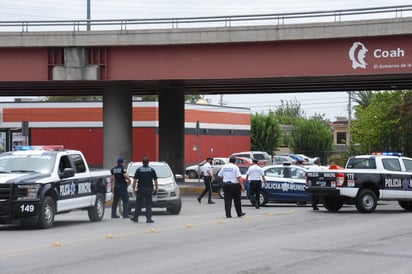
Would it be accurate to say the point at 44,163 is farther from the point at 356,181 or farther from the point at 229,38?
the point at 229,38

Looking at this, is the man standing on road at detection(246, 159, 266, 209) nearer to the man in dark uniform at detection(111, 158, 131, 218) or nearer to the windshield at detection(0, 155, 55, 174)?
the man in dark uniform at detection(111, 158, 131, 218)

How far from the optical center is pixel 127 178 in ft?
72.4

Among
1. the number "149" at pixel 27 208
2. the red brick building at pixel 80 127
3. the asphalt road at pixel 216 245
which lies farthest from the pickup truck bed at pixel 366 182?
the red brick building at pixel 80 127

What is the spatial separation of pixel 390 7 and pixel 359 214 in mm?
11916

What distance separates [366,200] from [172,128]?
2127 cm

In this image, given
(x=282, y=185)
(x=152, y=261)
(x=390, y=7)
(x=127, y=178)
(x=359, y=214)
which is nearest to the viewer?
(x=152, y=261)

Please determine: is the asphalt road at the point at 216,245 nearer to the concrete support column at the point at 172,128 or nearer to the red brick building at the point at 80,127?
the concrete support column at the point at 172,128

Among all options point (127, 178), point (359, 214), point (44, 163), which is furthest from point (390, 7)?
point (44, 163)

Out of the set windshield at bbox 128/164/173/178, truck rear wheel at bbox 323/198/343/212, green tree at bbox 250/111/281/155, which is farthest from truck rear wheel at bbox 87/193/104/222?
green tree at bbox 250/111/281/155

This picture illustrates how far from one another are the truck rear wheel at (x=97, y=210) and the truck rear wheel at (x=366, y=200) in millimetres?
7707

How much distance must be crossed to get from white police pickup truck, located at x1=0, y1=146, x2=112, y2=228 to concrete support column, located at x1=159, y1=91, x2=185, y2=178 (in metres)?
21.4

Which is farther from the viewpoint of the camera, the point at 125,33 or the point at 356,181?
the point at 125,33

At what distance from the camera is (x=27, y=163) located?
1928cm

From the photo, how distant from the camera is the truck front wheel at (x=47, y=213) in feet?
60.1
